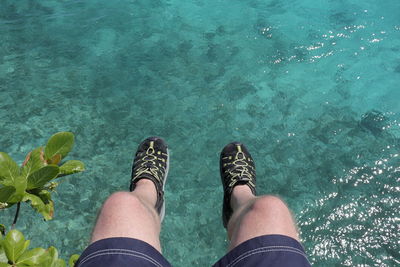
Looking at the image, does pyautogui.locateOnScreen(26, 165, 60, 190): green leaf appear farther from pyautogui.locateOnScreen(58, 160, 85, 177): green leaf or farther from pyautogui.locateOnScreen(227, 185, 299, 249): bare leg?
pyautogui.locateOnScreen(227, 185, 299, 249): bare leg

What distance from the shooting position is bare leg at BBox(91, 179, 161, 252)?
1.57 metres

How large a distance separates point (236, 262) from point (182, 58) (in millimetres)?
2528

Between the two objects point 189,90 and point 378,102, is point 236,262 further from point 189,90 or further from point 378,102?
point 378,102

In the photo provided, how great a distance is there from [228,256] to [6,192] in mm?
847

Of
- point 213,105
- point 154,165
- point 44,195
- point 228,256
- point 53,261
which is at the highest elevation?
point 44,195

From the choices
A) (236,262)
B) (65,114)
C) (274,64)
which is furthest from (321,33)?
(236,262)

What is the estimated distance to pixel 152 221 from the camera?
1.83m

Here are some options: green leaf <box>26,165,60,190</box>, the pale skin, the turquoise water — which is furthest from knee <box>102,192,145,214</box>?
green leaf <box>26,165,60,190</box>

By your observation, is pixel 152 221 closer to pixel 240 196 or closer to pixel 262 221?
pixel 262 221

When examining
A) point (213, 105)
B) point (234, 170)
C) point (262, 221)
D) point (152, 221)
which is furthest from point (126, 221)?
point (213, 105)

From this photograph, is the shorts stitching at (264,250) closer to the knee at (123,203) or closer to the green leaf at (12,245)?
the knee at (123,203)

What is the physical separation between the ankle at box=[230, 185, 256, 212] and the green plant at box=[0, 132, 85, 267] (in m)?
1.22

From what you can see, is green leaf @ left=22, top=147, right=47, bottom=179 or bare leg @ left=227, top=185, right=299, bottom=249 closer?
green leaf @ left=22, top=147, right=47, bottom=179

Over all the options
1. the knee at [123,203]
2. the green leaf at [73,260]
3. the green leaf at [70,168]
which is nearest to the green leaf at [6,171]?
the green leaf at [70,168]
